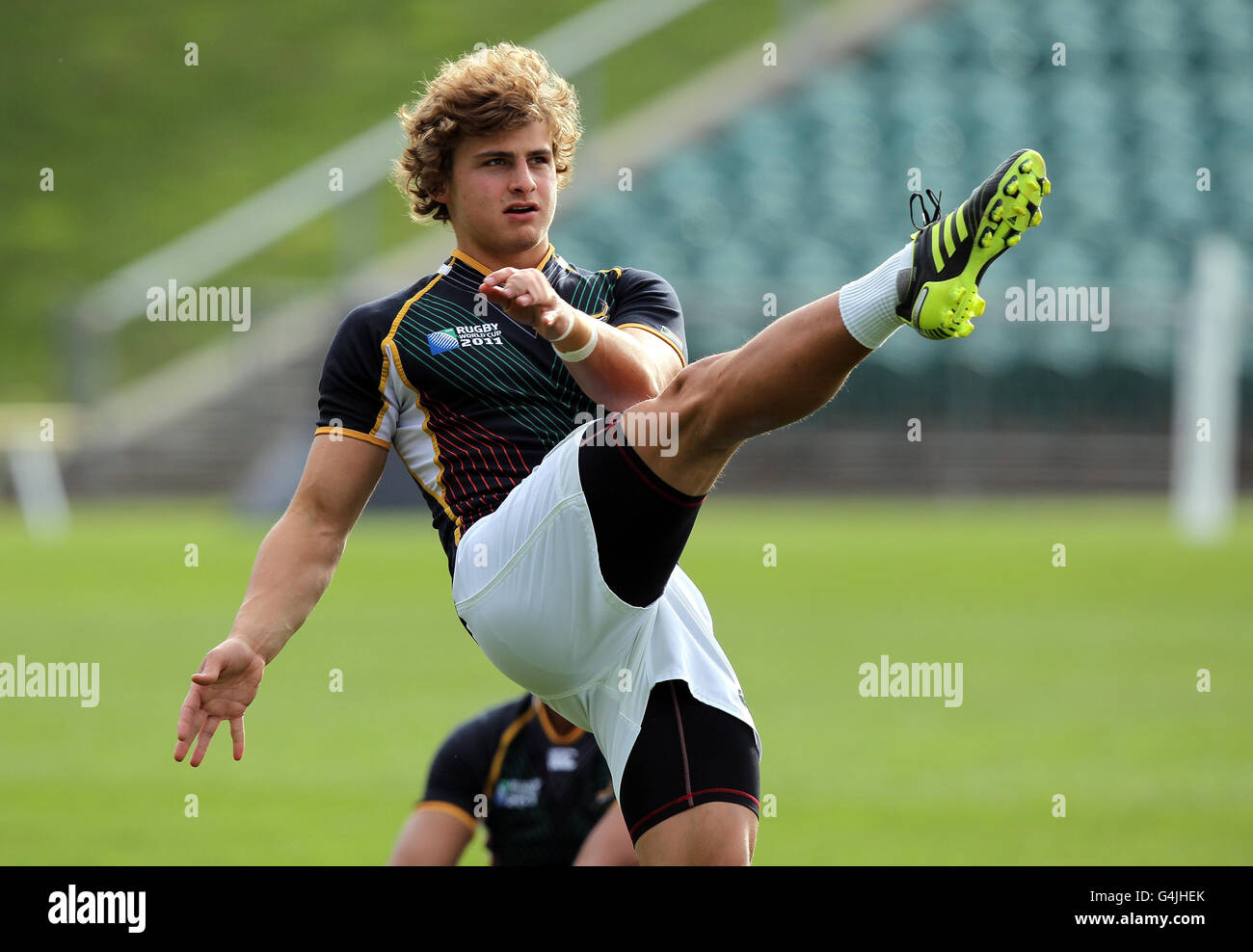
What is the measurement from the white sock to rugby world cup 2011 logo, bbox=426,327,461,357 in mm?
1231

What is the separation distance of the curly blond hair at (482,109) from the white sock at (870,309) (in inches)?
50.3

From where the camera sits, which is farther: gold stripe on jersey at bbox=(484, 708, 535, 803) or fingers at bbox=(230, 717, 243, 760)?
gold stripe on jersey at bbox=(484, 708, 535, 803)

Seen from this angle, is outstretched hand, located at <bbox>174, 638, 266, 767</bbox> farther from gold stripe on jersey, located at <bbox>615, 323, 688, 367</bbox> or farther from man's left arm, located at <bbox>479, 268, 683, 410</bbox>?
gold stripe on jersey, located at <bbox>615, 323, 688, 367</bbox>

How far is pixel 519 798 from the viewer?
5.39m

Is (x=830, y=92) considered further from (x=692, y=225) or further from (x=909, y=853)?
(x=909, y=853)

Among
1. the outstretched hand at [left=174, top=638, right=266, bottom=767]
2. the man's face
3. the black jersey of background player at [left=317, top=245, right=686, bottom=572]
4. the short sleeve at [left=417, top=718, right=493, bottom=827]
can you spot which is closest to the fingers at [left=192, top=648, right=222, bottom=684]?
the outstretched hand at [left=174, top=638, right=266, bottom=767]

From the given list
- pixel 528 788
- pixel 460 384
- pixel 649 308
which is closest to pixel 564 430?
pixel 460 384

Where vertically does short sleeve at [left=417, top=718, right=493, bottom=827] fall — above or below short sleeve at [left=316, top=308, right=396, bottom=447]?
below

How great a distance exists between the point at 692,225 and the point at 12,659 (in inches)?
554

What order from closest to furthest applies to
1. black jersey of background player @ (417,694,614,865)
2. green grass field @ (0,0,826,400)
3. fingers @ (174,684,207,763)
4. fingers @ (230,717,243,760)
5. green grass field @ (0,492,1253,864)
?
fingers @ (174,684,207,763)
fingers @ (230,717,243,760)
black jersey of background player @ (417,694,614,865)
green grass field @ (0,492,1253,864)
green grass field @ (0,0,826,400)

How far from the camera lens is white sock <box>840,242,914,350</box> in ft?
11.4

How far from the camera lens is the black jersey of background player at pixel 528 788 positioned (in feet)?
17.6

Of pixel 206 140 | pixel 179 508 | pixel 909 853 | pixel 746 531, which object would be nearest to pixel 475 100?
pixel 909 853

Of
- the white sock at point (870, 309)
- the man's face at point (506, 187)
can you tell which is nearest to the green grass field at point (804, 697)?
the man's face at point (506, 187)
